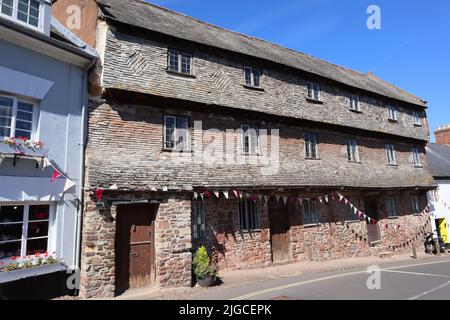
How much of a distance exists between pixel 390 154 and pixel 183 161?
15.3 metres

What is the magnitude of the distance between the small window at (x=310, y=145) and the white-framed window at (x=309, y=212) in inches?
90.0

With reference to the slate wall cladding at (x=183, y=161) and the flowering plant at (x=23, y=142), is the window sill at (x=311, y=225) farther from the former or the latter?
the flowering plant at (x=23, y=142)

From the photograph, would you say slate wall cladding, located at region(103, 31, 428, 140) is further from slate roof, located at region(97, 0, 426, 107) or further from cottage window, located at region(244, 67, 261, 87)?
slate roof, located at region(97, 0, 426, 107)

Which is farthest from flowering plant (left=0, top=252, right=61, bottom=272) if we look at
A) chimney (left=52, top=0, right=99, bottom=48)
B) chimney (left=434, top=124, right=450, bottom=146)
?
chimney (left=434, top=124, right=450, bottom=146)

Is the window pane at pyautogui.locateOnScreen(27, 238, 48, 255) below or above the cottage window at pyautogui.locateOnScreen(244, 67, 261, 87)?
below

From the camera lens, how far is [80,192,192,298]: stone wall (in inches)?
361

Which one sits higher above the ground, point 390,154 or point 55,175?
point 390,154

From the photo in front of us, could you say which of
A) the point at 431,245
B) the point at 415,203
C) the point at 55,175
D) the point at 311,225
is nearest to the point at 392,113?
the point at 415,203

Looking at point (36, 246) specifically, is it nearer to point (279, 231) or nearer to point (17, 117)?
point (17, 117)

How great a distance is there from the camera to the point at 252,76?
1474 centimetres

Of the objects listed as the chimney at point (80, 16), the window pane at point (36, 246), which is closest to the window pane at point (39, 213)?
the window pane at point (36, 246)

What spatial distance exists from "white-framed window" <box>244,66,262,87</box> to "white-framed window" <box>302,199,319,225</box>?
6050 millimetres

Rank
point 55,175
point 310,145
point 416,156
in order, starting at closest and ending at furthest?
point 55,175 → point 310,145 → point 416,156

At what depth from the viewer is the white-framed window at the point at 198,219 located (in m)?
11.8
